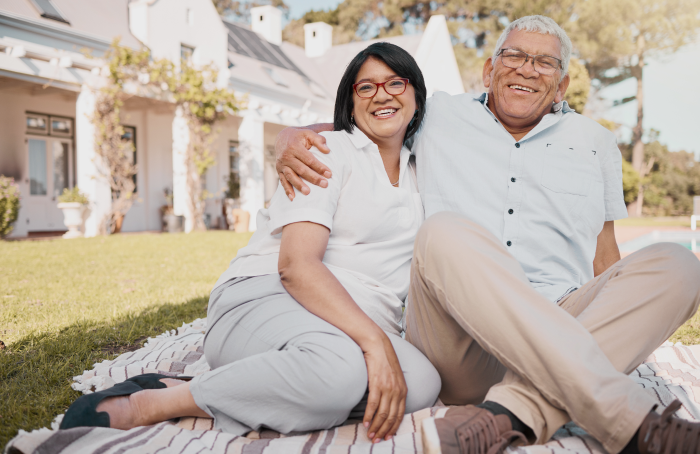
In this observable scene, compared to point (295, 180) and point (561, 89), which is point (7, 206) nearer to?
point (295, 180)

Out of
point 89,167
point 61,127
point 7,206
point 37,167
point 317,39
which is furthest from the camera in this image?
point 317,39

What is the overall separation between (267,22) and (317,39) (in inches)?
120

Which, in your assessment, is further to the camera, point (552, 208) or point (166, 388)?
point (552, 208)

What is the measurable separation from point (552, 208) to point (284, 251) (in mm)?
1175

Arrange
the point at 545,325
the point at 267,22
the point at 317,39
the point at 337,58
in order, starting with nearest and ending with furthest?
the point at 545,325
the point at 267,22
the point at 337,58
the point at 317,39

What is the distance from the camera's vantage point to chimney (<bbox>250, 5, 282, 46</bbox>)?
60.5ft

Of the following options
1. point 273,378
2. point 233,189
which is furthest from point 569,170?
point 233,189

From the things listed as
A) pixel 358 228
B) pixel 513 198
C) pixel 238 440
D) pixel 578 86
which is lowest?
pixel 238 440

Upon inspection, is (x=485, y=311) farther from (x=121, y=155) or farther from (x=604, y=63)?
(x=604, y=63)

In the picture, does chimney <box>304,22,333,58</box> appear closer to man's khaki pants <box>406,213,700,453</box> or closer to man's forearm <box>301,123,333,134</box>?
man's forearm <box>301,123,333,134</box>

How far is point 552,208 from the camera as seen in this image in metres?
2.28

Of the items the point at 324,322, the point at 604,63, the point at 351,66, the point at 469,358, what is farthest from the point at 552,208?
the point at 604,63

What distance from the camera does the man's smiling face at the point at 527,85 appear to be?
2.38 metres

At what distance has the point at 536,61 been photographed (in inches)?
93.8
